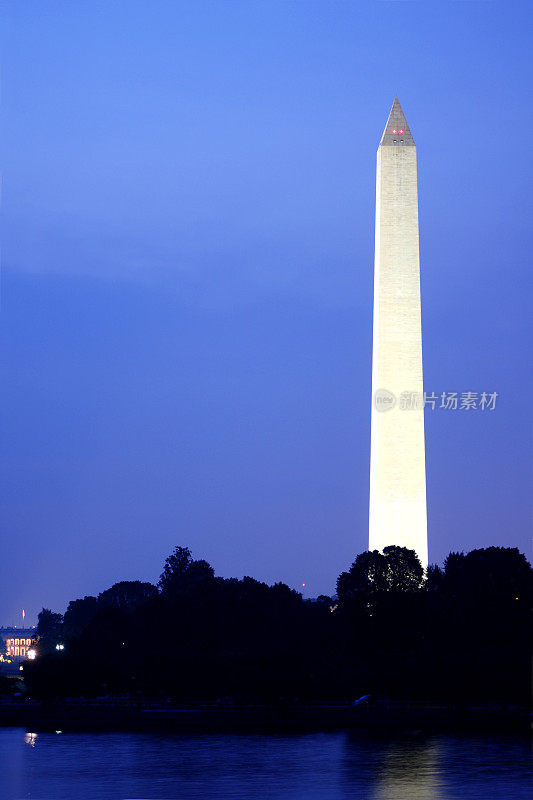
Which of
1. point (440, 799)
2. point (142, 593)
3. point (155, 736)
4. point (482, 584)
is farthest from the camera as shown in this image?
point (142, 593)

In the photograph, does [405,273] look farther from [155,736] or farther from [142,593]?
[142,593]

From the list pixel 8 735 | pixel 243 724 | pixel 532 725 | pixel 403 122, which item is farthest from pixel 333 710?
pixel 403 122

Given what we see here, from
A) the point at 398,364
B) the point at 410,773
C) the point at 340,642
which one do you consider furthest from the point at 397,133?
the point at 410,773

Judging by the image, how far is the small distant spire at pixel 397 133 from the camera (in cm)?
7025

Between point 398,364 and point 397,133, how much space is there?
40.4 feet

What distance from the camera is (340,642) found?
68812 millimetres

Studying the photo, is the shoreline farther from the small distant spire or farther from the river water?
the small distant spire

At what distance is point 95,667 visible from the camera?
218ft

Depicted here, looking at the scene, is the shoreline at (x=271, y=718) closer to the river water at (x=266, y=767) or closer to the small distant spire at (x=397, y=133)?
the river water at (x=266, y=767)

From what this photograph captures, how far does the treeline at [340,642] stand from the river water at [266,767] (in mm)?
9847

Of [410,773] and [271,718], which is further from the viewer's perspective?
[271,718]

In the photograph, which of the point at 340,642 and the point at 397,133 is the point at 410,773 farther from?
the point at 397,133

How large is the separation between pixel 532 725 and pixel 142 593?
7278 centimetres

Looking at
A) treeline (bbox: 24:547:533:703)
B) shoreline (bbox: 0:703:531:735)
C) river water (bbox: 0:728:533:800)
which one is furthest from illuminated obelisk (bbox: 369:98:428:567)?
river water (bbox: 0:728:533:800)
